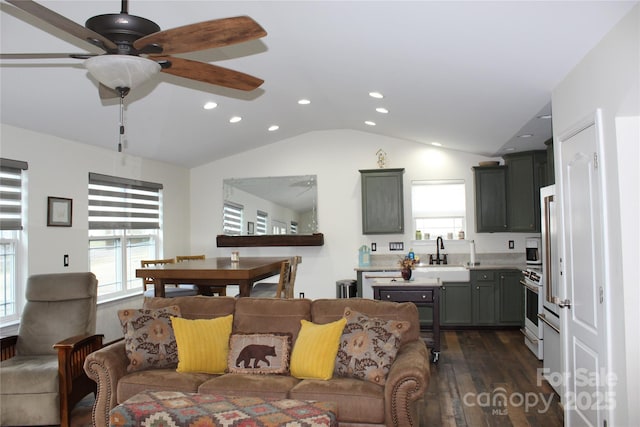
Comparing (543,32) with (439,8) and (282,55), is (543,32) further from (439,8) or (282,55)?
(282,55)

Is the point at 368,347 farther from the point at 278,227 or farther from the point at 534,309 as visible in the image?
the point at 278,227

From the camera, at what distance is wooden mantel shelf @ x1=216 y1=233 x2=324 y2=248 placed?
7586 mm

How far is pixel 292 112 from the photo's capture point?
640 cm

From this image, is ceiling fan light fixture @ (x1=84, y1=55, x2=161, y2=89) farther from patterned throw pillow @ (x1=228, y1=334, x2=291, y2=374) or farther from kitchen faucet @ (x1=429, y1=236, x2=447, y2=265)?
kitchen faucet @ (x1=429, y1=236, x2=447, y2=265)

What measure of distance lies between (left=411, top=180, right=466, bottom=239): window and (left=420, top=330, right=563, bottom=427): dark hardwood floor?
200 cm

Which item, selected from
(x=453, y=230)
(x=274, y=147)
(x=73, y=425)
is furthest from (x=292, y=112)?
(x=73, y=425)

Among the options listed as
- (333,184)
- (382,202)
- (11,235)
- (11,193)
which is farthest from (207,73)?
(333,184)

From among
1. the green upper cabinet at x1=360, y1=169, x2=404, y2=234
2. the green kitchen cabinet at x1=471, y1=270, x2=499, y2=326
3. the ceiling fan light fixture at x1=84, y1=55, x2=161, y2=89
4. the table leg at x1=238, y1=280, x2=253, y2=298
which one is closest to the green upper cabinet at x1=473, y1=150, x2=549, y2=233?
the green kitchen cabinet at x1=471, y1=270, x2=499, y2=326

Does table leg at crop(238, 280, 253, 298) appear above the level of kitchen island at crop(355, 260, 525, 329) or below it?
above

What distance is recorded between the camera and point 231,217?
8.09m

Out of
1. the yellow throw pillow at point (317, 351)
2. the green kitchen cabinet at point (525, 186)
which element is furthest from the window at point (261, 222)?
the yellow throw pillow at point (317, 351)

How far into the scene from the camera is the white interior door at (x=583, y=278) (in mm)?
2896

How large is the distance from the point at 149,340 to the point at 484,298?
185 inches

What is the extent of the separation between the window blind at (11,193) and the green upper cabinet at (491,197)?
5.57 metres
